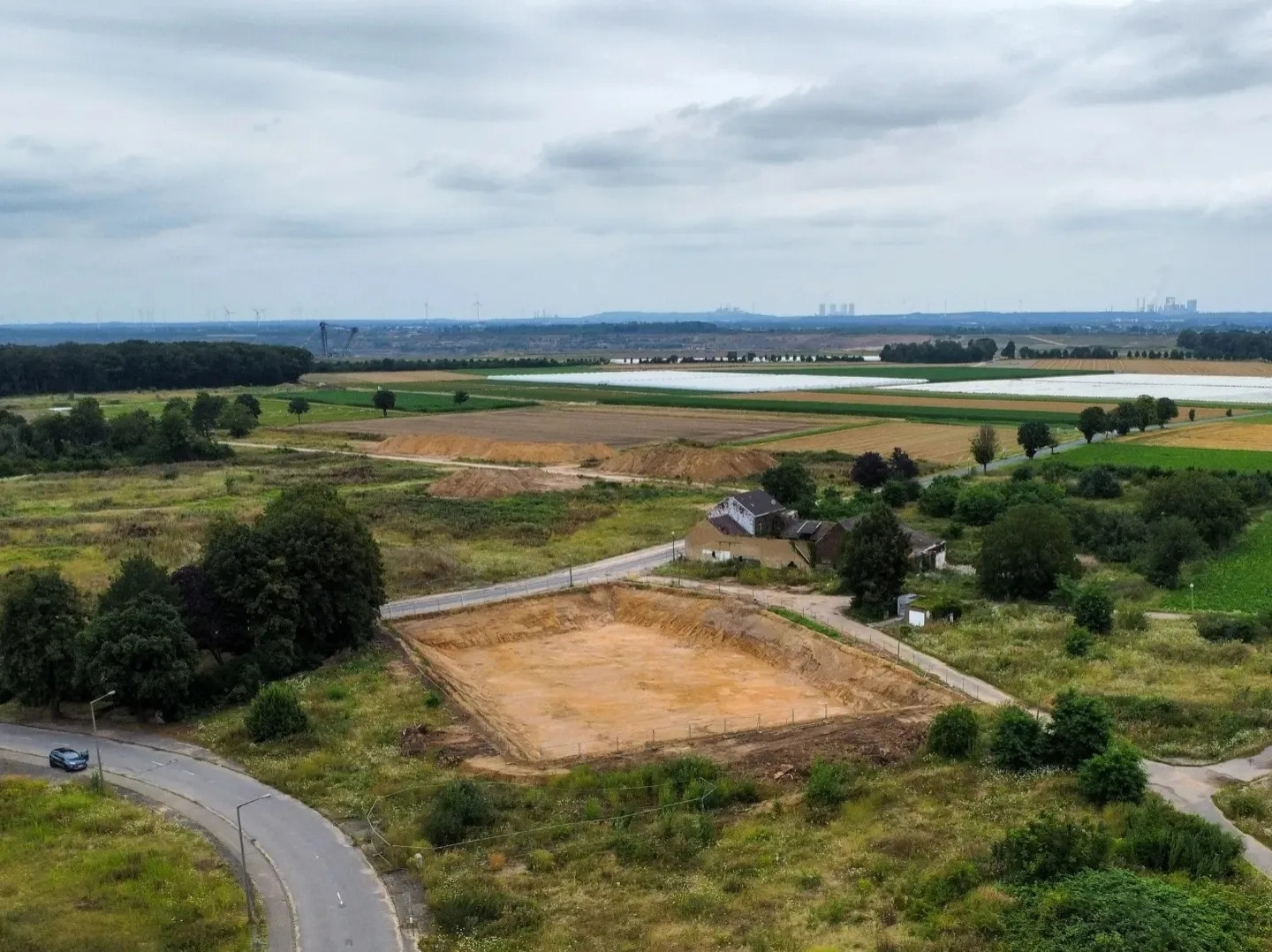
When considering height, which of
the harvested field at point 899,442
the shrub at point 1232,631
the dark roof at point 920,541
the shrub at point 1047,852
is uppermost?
the harvested field at point 899,442

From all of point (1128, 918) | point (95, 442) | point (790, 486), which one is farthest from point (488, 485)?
point (1128, 918)

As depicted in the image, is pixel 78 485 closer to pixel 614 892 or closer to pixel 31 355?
pixel 614 892

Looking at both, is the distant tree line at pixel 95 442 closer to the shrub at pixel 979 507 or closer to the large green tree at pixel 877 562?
the shrub at pixel 979 507

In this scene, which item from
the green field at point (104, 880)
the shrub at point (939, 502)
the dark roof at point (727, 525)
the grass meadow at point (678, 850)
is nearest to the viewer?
the grass meadow at point (678, 850)

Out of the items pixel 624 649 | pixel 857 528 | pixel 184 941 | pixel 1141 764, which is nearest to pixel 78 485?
pixel 624 649

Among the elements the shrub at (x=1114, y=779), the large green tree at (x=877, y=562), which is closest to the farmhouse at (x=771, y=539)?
the large green tree at (x=877, y=562)

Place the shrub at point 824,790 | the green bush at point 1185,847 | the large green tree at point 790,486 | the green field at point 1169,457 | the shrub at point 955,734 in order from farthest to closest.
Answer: the green field at point 1169,457, the large green tree at point 790,486, the shrub at point 955,734, the shrub at point 824,790, the green bush at point 1185,847
